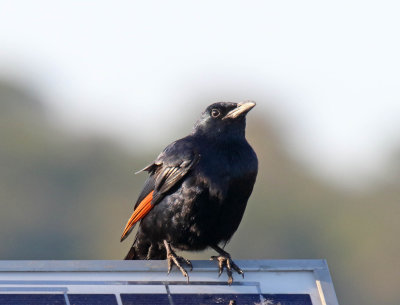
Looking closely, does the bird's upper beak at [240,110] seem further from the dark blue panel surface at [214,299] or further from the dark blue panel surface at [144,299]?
the dark blue panel surface at [144,299]

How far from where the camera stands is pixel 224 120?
908 centimetres

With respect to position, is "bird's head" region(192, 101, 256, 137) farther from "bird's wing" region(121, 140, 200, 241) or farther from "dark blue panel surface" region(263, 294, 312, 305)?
"dark blue panel surface" region(263, 294, 312, 305)

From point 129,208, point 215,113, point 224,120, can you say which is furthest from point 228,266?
point 129,208

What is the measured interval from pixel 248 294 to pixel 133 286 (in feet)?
2.19

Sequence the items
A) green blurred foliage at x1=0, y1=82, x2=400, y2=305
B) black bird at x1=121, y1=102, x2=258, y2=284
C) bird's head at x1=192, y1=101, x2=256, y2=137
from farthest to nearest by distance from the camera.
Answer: green blurred foliage at x1=0, y1=82, x2=400, y2=305
bird's head at x1=192, y1=101, x2=256, y2=137
black bird at x1=121, y1=102, x2=258, y2=284

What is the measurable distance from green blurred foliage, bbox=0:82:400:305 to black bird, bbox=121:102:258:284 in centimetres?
3538

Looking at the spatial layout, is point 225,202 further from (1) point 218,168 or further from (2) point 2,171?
(2) point 2,171

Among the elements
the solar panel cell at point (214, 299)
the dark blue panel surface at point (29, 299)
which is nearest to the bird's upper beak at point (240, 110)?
the solar panel cell at point (214, 299)

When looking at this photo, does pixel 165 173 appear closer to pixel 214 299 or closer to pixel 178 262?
pixel 178 262

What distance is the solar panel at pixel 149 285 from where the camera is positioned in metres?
7.06

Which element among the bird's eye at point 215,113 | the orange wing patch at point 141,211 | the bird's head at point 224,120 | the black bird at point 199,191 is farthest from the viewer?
the bird's eye at point 215,113

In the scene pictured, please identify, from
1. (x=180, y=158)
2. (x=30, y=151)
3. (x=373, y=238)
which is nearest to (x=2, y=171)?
(x=30, y=151)

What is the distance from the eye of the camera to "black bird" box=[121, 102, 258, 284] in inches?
337


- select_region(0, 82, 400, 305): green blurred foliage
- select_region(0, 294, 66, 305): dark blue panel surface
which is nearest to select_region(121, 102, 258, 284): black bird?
select_region(0, 294, 66, 305): dark blue panel surface
